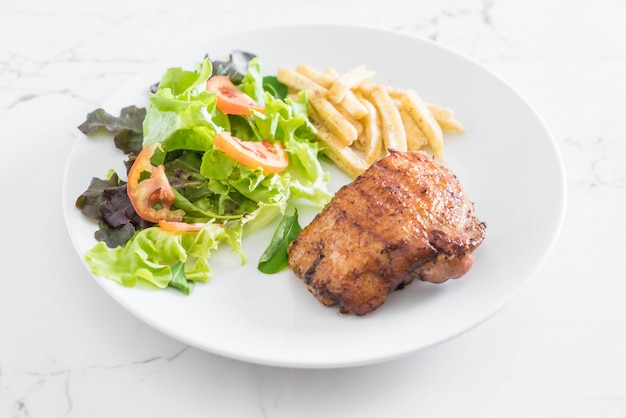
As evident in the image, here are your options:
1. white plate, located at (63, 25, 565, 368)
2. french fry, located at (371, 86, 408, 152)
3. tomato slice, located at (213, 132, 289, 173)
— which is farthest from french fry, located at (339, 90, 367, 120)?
tomato slice, located at (213, 132, 289, 173)

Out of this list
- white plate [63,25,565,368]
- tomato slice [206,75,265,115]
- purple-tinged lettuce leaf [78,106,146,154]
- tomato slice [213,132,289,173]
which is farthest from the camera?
tomato slice [206,75,265,115]

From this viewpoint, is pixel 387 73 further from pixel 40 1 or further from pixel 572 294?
pixel 40 1

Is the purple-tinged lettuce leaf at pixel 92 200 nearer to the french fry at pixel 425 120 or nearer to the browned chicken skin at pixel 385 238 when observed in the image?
the browned chicken skin at pixel 385 238

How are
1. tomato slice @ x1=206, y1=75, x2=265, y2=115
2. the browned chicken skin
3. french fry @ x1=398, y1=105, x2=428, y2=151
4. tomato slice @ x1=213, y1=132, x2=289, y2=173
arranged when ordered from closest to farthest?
the browned chicken skin
tomato slice @ x1=213, y1=132, x2=289, y2=173
tomato slice @ x1=206, y1=75, x2=265, y2=115
french fry @ x1=398, y1=105, x2=428, y2=151

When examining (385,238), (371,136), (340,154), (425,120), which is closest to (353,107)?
(371,136)

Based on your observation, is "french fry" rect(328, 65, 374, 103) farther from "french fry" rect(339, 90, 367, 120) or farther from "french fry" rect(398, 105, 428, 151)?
"french fry" rect(398, 105, 428, 151)
